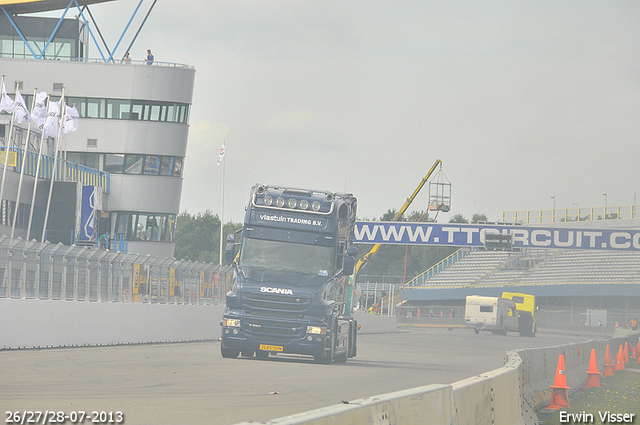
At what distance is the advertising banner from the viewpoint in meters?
64.4

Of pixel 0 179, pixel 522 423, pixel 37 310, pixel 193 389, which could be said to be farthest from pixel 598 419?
pixel 0 179

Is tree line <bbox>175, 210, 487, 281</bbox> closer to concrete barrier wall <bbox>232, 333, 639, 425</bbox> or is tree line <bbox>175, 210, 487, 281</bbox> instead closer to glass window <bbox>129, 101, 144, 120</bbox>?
glass window <bbox>129, 101, 144, 120</bbox>

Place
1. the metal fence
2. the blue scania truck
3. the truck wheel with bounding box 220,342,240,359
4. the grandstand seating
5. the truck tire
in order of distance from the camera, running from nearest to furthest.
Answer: the blue scania truck, the truck tire, the truck wheel with bounding box 220,342,240,359, the metal fence, the grandstand seating

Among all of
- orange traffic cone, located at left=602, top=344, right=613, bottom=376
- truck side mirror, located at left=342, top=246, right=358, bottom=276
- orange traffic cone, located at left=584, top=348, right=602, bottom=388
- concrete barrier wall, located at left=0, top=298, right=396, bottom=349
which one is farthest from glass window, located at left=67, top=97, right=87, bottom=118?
orange traffic cone, located at left=584, top=348, right=602, bottom=388

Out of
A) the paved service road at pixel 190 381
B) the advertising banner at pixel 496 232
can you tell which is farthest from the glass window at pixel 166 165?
the paved service road at pixel 190 381

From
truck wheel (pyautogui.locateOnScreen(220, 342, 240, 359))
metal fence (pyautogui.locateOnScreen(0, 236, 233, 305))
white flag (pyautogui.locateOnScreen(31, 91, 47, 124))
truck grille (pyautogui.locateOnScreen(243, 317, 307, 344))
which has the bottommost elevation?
truck wheel (pyautogui.locateOnScreen(220, 342, 240, 359))

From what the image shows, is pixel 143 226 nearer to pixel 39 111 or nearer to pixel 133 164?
pixel 133 164

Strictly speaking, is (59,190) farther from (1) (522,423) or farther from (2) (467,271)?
(2) (467,271)

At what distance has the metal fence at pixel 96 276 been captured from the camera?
73.5 ft

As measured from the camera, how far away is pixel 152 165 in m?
61.2

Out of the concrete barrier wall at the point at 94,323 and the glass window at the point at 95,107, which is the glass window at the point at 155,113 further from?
the concrete barrier wall at the point at 94,323

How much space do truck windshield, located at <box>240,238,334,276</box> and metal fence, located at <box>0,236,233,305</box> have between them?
5.51 metres

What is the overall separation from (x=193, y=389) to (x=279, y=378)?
2950mm

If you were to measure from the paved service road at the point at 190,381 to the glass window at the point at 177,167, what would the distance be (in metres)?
38.0
